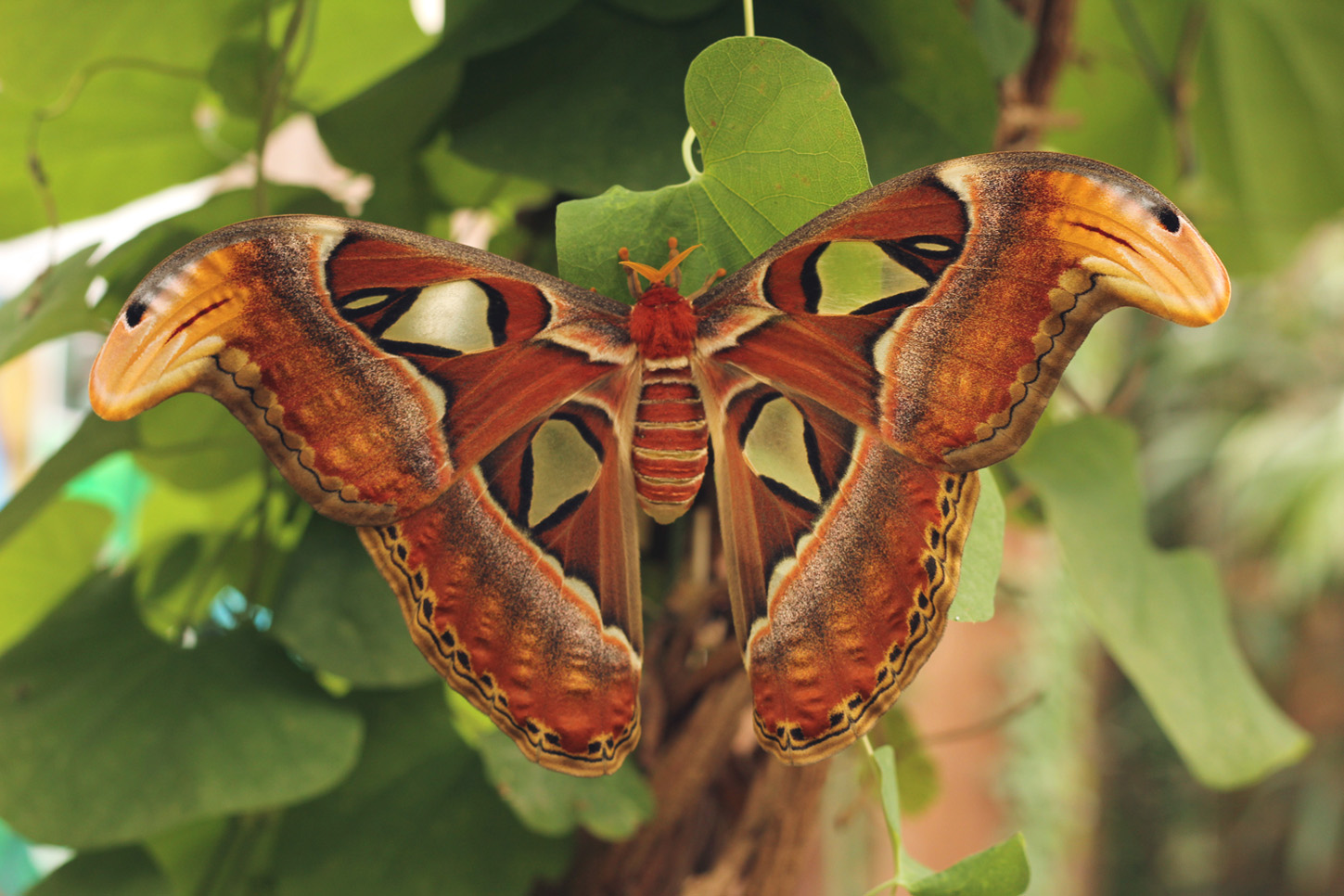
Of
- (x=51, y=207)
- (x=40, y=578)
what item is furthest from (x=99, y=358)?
(x=40, y=578)

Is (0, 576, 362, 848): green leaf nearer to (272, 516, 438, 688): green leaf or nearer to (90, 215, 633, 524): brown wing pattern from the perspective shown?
(272, 516, 438, 688): green leaf

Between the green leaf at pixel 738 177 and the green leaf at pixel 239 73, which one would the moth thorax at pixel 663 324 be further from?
the green leaf at pixel 239 73

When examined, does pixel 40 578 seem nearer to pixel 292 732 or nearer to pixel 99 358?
pixel 292 732

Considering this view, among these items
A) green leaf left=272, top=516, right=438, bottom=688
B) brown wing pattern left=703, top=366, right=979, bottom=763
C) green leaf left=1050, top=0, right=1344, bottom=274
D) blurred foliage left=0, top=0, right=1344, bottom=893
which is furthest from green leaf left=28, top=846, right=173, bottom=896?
green leaf left=1050, top=0, right=1344, bottom=274

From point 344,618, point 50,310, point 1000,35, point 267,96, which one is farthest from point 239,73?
point 1000,35

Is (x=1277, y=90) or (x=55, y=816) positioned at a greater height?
(x=1277, y=90)

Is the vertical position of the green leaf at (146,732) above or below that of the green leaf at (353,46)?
below

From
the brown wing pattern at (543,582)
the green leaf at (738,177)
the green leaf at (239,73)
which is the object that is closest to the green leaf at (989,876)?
the brown wing pattern at (543,582)

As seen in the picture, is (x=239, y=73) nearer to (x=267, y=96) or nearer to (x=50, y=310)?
(x=267, y=96)
